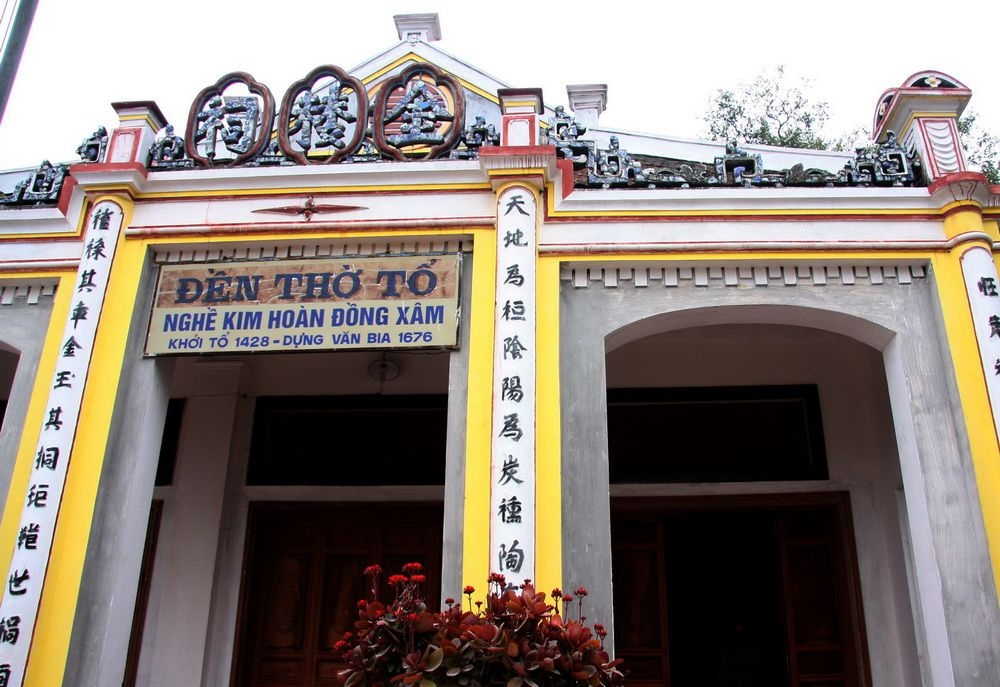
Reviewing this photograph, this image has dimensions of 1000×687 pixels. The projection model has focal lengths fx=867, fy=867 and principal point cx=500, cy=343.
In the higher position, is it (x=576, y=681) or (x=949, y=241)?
(x=949, y=241)

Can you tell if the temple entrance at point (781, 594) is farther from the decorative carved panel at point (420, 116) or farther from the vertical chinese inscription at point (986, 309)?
the decorative carved panel at point (420, 116)

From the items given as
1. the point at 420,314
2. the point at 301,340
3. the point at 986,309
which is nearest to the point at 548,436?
the point at 420,314

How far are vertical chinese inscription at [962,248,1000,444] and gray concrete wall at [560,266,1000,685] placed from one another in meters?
0.19

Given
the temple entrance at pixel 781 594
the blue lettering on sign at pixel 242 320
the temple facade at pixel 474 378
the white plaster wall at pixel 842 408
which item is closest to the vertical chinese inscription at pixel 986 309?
the temple facade at pixel 474 378

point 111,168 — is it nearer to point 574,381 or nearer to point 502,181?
point 502,181

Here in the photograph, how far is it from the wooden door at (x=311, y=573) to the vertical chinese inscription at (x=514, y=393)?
2448 millimetres

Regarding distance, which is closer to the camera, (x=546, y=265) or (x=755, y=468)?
(x=546, y=265)

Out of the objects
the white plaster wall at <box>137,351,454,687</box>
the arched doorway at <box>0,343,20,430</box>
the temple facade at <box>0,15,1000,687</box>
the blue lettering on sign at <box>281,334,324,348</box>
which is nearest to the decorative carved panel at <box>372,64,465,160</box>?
the temple facade at <box>0,15,1000,687</box>

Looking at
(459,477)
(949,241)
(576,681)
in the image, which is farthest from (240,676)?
(949,241)

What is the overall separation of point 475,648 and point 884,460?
449 cm

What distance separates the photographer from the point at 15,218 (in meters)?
5.79

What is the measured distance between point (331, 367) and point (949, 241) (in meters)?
4.76

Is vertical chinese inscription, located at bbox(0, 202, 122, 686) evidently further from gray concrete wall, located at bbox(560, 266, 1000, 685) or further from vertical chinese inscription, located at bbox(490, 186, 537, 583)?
gray concrete wall, located at bbox(560, 266, 1000, 685)

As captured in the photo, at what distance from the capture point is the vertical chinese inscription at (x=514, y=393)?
15.1ft
